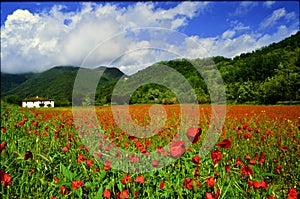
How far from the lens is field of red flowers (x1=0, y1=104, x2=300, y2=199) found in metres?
1.38

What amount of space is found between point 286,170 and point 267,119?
5.47 feet

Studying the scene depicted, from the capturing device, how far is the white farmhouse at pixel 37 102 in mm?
7175

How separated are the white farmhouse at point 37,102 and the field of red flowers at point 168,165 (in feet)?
10.3

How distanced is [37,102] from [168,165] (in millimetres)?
6629

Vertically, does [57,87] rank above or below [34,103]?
above

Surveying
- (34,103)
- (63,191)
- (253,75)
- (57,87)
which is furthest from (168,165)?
(57,87)

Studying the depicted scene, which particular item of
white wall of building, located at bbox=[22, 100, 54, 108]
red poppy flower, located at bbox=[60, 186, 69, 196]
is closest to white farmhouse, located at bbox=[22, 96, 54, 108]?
white wall of building, located at bbox=[22, 100, 54, 108]

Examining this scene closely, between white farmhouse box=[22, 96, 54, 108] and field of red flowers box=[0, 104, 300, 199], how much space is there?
3.13m

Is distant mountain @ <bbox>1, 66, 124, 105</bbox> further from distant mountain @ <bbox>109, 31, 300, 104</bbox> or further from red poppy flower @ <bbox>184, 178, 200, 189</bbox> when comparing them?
red poppy flower @ <bbox>184, 178, 200, 189</bbox>

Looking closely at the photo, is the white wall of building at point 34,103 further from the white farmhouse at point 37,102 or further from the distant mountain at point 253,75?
the distant mountain at point 253,75

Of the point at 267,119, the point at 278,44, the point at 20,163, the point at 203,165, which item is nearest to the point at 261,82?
the point at 267,119

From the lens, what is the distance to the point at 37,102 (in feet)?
24.9

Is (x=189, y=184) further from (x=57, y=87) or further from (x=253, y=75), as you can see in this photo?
(x=57, y=87)

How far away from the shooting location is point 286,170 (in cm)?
271
